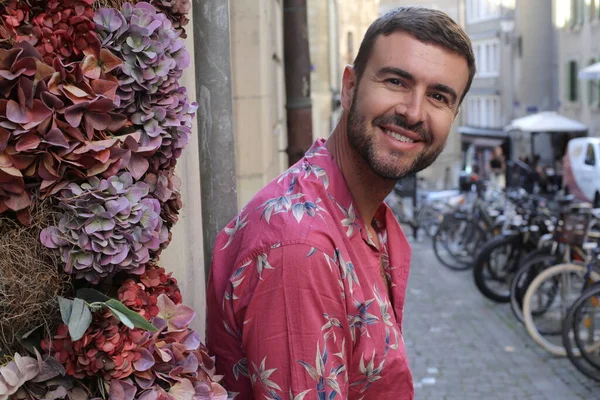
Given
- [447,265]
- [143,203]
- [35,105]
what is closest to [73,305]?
[143,203]

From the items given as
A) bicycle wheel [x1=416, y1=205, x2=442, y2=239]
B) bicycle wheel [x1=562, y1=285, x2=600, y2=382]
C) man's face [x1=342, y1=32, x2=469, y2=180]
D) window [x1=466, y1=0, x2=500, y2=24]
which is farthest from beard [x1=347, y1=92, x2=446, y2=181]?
window [x1=466, y1=0, x2=500, y2=24]

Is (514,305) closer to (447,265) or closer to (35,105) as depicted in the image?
(447,265)

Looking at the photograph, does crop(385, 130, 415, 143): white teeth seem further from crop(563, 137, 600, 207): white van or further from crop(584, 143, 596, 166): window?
crop(584, 143, 596, 166): window

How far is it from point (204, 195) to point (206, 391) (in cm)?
117

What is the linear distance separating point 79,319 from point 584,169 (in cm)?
1912

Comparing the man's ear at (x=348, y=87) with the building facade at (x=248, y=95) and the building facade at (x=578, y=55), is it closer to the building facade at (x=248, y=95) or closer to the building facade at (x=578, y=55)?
the building facade at (x=248, y=95)

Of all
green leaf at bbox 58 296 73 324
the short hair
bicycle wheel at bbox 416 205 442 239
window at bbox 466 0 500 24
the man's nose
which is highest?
window at bbox 466 0 500 24

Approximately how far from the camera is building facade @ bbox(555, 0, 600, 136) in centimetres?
3406

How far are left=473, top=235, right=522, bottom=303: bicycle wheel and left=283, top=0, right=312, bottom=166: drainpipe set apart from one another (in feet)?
13.0

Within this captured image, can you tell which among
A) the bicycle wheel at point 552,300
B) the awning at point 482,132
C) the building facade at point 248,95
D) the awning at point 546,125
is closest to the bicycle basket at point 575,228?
the bicycle wheel at point 552,300

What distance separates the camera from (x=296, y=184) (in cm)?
217

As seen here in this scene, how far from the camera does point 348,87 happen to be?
2.42 m

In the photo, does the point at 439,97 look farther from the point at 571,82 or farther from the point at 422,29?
the point at 571,82

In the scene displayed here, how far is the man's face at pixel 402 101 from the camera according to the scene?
2213 mm
